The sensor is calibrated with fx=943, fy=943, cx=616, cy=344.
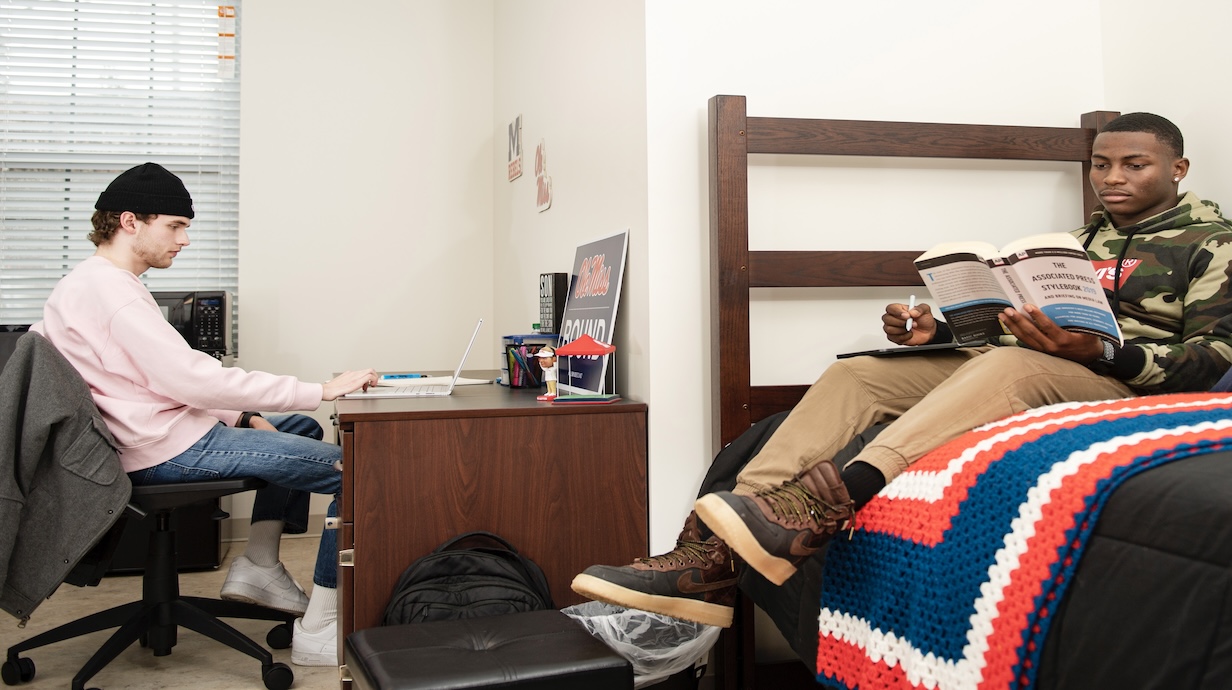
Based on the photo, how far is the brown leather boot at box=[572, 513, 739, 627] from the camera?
137cm

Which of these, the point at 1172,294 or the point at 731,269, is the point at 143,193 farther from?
the point at 1172,294

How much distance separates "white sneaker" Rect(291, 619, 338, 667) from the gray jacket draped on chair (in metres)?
0.55

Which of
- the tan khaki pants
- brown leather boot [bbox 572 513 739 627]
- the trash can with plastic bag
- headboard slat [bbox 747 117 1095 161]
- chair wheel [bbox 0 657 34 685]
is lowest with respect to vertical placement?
Result: chair wheel [bbox 0 657 34 685]

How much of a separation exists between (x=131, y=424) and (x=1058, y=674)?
1.79m

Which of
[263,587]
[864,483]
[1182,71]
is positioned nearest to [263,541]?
[263,587]

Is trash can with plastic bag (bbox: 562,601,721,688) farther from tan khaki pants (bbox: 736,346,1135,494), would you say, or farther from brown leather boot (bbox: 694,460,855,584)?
brown leather boot (bbox: 694,460,855,584)

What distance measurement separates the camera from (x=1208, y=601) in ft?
2.83

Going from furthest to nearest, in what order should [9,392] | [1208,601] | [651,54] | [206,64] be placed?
[206,64], [651,54], [9,392], [1208,601]

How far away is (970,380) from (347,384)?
1267 mm

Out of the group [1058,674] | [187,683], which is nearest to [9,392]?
[187,683]

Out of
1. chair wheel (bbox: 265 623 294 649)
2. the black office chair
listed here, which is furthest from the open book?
chair wheel (bbox: 265 623 294 649)

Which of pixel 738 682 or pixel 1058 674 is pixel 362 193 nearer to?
pixel 738 682

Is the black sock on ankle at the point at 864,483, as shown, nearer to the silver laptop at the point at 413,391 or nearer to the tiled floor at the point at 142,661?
the silver laptop at the point at 413,391

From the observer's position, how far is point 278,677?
207 centimetres
